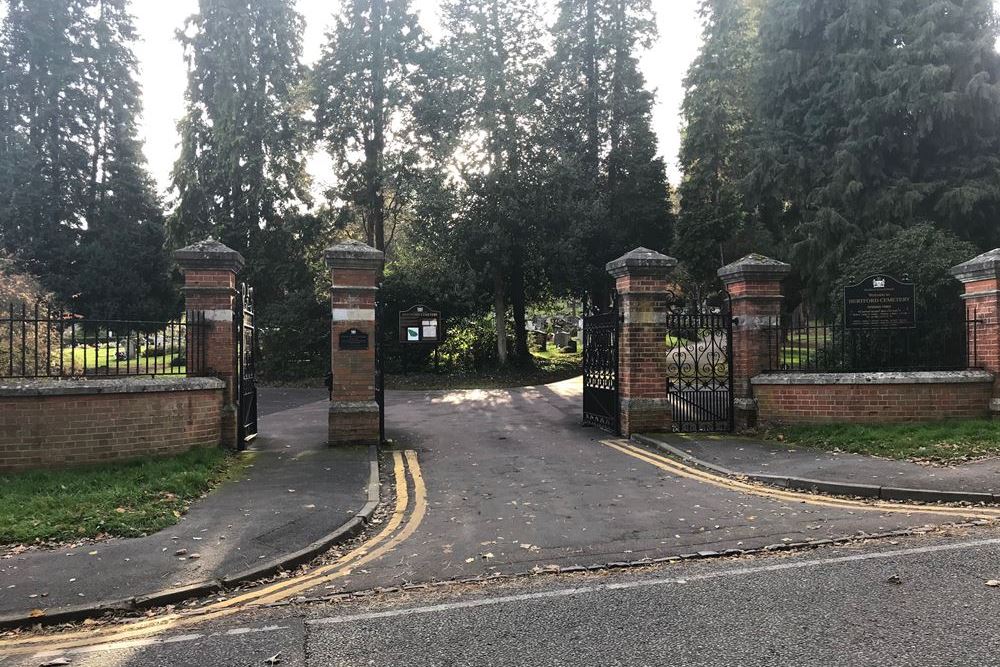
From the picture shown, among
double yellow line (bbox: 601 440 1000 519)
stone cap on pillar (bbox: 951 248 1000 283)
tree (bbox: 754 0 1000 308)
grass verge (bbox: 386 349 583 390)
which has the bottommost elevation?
double yellow line (bbox: 601 440 1000 519)

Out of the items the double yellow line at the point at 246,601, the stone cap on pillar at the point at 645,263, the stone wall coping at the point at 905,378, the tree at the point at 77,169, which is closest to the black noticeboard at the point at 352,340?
the double yellow line at the point at 246,601

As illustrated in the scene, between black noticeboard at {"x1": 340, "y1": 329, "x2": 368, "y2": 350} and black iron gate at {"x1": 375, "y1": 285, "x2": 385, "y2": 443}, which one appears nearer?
black noticeboard at {"x1": 340, "y1": 329, "x2": 368, "y2": 350}

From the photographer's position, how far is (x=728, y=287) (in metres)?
11.3

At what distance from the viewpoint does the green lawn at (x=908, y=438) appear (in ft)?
27.6

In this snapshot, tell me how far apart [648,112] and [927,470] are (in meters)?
21.0

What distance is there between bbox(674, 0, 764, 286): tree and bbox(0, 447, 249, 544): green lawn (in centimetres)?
2200

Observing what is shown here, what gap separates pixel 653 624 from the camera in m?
3.86

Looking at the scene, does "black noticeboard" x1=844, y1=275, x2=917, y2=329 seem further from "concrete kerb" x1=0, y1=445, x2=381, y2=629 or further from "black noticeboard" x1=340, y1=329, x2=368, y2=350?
"concrete kerb" x1=0, y1=445, x2=381, y2=629

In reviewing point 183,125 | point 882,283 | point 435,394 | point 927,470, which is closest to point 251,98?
point 183,125

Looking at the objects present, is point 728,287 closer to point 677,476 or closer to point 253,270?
point 677,476

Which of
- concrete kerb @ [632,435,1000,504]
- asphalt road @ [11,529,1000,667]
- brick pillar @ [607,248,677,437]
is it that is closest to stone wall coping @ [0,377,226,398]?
asphalt road @ [11,529,1000,667]

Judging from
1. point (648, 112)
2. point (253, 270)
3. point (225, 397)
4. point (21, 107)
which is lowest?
point (225, 397)

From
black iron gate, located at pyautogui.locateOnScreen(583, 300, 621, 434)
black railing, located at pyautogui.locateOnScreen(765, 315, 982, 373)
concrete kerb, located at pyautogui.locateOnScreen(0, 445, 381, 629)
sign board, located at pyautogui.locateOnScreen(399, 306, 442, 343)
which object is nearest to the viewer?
concrete kerb, located at pyautogui.locateOnScreen(0, 445, 381, 629)

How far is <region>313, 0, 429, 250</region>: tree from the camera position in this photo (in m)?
25.9
